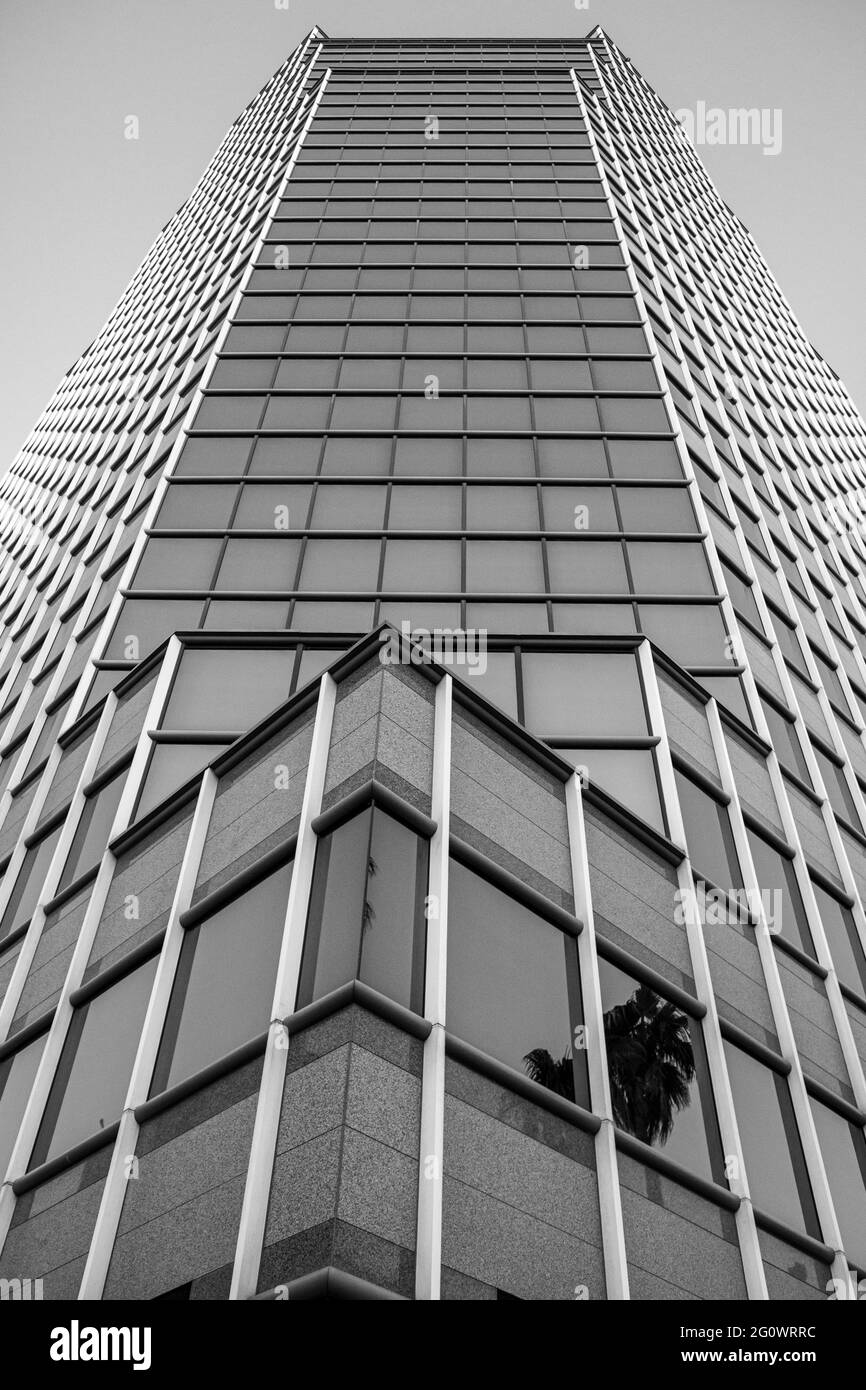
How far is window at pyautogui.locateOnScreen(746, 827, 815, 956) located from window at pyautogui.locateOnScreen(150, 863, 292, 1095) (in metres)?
7.84

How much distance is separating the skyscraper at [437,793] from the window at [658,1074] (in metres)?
0.05

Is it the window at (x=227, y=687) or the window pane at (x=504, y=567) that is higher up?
the window pane at (x=504, y=567)

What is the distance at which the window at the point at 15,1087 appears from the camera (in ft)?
44.6

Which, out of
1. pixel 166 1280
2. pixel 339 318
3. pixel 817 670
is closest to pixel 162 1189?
pixel 166 1280

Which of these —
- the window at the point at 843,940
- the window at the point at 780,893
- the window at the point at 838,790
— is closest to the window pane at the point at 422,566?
the window at the point at 838,790

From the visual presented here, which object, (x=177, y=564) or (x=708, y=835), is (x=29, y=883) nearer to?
(x=177, y=564)

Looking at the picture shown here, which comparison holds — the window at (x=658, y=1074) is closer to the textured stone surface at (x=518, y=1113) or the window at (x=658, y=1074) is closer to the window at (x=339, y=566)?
the textured stone surface at (x=518, y=1113)

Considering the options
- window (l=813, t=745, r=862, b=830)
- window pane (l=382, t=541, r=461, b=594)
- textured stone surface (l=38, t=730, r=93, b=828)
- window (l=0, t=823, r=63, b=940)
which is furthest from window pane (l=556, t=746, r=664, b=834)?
window (l=0, t=823, r=63, b=940)

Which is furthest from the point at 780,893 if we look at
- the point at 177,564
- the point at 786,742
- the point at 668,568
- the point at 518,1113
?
the point at 177,564

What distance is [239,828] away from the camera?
1377cm

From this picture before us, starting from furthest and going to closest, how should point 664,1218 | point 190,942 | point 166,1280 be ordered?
1. point 190,942
2. point 664,1218
3. point 166,1280

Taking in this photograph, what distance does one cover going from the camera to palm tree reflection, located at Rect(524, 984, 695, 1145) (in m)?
12.0
